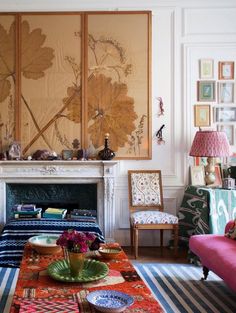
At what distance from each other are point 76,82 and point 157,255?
2301mm

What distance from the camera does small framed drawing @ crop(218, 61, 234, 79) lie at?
4.82 m

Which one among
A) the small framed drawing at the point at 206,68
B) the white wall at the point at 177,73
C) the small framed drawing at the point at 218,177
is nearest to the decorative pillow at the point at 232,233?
the small framed drawing at the point at 218,177

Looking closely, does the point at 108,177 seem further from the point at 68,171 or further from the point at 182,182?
the point at 182,182

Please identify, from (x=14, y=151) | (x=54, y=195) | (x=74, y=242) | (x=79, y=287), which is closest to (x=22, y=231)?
(x=54, y=195)

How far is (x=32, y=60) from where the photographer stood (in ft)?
15.7

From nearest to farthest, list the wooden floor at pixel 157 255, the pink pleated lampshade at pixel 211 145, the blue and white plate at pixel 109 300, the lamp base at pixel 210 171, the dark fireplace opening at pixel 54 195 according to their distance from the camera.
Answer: the blue and white plate at pixel 109 300, the wooden floor at pixel 157 255, the pink pleated lampshade at pixel 211 145, the lamp base at pixel 210 171, the dark fireplace opening at pixel 54 195

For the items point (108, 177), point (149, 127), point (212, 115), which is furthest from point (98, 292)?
point (212, 115)

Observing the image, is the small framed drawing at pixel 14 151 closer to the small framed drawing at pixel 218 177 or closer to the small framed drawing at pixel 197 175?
the small framed drawing at pixel 197 175

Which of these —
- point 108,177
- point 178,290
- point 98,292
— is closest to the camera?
point 98,292

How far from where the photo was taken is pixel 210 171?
4.60 metres

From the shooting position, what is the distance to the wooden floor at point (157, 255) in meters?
4.20

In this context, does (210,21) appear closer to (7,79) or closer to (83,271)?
(7,79)

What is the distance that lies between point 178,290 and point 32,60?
3.19 meters

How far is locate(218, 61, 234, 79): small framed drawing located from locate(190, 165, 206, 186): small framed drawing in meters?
1.17
